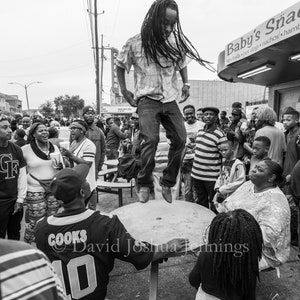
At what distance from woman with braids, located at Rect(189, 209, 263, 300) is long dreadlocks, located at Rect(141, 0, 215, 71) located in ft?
5.07

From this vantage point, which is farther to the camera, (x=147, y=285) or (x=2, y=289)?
(x=147, y=285)

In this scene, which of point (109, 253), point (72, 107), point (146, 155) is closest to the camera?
point (109, 253)

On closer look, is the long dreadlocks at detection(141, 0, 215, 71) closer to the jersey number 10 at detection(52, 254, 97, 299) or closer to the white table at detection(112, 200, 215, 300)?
the white table at detection(112, 200, 215, 300)

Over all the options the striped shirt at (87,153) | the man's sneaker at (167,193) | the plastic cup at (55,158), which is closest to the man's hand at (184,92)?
the man's sneaker at (167,193)

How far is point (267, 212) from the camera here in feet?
7.93

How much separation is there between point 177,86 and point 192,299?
2108 millimetres

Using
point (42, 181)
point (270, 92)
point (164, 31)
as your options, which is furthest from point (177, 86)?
point (270, 92)

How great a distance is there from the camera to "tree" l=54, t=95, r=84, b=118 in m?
57.9

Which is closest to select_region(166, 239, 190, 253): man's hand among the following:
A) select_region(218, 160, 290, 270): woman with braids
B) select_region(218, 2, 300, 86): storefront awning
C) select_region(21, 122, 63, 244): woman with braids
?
select_region(218, 160, 290, 270): woman with braids

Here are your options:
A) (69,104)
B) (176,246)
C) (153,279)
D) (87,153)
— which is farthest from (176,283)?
(69,104)

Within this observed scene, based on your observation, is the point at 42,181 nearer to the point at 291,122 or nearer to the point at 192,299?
the point at 192,299

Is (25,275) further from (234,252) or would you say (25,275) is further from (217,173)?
(217,173)

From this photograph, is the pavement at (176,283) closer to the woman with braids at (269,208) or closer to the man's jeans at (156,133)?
the woman with braids at (269,208)

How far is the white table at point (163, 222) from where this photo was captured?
90.8 inches
